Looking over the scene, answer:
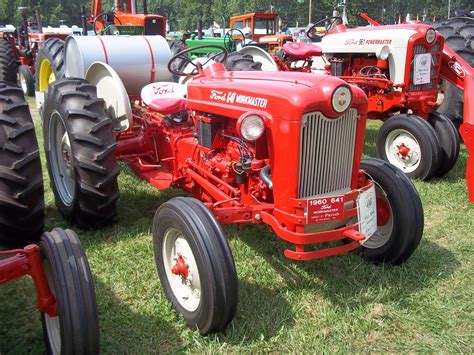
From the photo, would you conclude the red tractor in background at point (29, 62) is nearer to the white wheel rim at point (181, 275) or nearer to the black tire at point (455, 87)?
the white wheel rim at point (181, 275)

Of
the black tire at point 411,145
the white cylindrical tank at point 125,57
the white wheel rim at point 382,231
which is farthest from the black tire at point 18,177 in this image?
the black tire at point 411,145

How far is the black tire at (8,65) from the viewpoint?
1006 cm

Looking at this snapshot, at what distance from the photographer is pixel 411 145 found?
17.1ft

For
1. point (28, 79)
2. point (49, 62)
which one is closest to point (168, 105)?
point (49, 62)

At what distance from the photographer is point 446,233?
153 inches

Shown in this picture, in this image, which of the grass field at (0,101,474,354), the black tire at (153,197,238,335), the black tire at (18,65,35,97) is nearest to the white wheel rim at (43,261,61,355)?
the grass field at (0,101,474,354)

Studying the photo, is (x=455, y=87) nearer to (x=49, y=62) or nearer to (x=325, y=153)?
(x=325, y=153)

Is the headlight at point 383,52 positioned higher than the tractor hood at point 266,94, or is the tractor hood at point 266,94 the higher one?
the headlight at point 383,52

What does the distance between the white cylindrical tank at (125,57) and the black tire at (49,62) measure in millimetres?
1332

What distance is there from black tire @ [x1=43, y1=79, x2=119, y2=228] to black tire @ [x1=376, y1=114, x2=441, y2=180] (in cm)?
302

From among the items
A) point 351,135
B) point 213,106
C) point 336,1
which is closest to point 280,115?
point 351,135

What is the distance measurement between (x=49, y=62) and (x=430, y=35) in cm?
525

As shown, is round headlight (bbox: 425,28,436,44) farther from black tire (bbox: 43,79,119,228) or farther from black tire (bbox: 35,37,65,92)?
black tire (bbox: 35,37,65,92)

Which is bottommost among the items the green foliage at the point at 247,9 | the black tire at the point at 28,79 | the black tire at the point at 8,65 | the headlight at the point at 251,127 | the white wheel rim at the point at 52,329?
the white wheel rim at the point at 52,329
